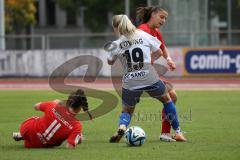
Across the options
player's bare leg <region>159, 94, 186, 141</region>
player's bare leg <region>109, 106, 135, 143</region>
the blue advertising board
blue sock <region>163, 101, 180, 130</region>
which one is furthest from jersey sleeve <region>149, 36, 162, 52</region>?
the blue advertising board

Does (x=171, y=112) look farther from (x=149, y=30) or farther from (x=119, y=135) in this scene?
(x=149, y=30)

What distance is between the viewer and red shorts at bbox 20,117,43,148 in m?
11.4

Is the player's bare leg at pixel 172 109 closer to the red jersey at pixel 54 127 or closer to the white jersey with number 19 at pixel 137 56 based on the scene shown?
the white jersey with number 19 at pixel 137 56

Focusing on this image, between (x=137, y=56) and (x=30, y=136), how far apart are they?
2106 mm

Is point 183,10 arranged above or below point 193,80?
above

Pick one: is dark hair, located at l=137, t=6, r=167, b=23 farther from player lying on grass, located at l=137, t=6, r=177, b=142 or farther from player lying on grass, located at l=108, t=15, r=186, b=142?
player lying on grass, located at l=108, t=15, r=186, b=142

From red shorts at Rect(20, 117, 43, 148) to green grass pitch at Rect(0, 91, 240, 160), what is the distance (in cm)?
16

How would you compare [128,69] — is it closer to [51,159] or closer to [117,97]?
[51,159]

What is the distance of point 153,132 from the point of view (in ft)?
45.5

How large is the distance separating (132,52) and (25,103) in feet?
31.0

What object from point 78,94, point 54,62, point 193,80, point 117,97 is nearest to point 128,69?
point 78,94

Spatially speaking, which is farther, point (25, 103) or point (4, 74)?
point (4, 74)

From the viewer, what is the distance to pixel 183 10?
38.9 meters

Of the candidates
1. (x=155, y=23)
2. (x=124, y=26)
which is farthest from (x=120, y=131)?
(x=155, y=23)
